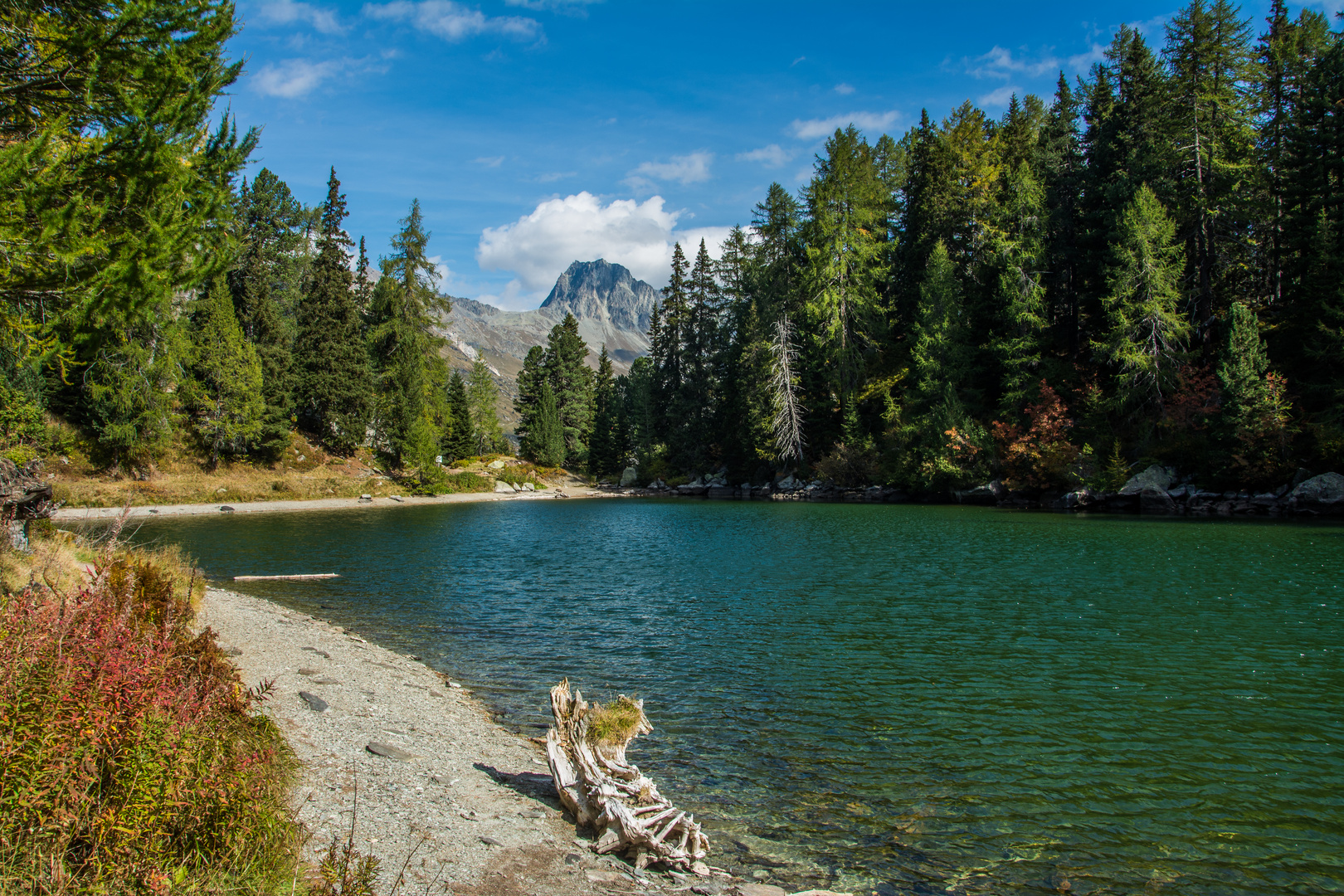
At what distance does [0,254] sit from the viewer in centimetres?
874

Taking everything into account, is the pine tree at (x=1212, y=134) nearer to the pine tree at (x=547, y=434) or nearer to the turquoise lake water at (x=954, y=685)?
the turquoise lake water at (x=954, y=685)

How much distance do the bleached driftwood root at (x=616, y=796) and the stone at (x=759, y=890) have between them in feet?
1.27

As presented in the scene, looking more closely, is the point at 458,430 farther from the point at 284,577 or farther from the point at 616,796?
the point at 616,796

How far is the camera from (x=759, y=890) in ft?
17.8

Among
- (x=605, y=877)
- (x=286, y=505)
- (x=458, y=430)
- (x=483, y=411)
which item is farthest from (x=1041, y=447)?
(x=483, y=411)

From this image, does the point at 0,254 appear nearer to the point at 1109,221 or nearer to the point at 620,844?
the point at 620,844

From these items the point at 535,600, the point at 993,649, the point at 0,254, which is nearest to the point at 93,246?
the point at 0,254

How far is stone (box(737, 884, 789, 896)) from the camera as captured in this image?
17.6ft

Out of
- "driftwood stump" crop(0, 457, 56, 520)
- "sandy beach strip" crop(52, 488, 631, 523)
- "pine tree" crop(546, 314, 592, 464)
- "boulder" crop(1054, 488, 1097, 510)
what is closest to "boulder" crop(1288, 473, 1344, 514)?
"boulder" crop(1054, 488, 1097, 510)

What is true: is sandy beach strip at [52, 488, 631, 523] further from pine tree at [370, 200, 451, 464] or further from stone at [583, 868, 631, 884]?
stone at [583, 868, 631, 884]

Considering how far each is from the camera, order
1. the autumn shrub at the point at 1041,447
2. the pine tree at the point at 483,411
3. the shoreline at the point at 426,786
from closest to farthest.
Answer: the shoreline at the point at 426,786, the autumn shrub at the point at 1041,447, the pine tree at the point at 483,411

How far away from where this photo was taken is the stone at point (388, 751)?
295 inches

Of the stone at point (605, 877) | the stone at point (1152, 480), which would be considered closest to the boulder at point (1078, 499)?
the stone at point (1152, 480)

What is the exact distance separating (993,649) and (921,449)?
1464 inches
